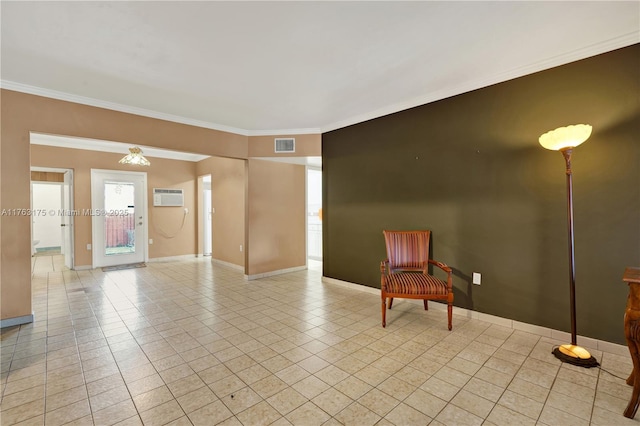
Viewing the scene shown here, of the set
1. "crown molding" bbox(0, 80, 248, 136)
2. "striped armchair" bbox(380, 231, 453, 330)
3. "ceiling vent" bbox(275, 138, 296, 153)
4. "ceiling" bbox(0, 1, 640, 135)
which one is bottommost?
"striped armchair" bbox(380, 231, 453, 330)

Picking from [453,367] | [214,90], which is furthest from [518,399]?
[214,90]

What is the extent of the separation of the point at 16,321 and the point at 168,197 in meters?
4.21

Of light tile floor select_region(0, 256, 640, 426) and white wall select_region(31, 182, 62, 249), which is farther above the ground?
white wall select_region(31, 182, 62, 249)

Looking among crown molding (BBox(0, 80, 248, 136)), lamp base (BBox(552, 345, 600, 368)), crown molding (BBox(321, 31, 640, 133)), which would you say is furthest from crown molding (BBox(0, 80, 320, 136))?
lamp base (BBox(552, 345, 600, 368))

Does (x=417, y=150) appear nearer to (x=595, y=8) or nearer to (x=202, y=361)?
(x=595, y=8)

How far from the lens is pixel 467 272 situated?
321cm

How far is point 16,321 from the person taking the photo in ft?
10.1

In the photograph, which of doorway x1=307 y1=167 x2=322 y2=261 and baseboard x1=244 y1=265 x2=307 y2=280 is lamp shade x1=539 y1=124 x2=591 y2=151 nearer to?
baseboard x1=244 y1=265 x2=307 y2=280

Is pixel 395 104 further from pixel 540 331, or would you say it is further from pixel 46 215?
pixel 46 215

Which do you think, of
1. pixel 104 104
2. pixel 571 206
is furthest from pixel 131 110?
pixel 571 206

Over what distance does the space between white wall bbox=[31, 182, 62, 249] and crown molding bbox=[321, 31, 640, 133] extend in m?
10.3

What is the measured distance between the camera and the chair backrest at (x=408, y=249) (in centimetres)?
342

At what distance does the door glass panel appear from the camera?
20.4 ft

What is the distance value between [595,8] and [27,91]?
5.38m
